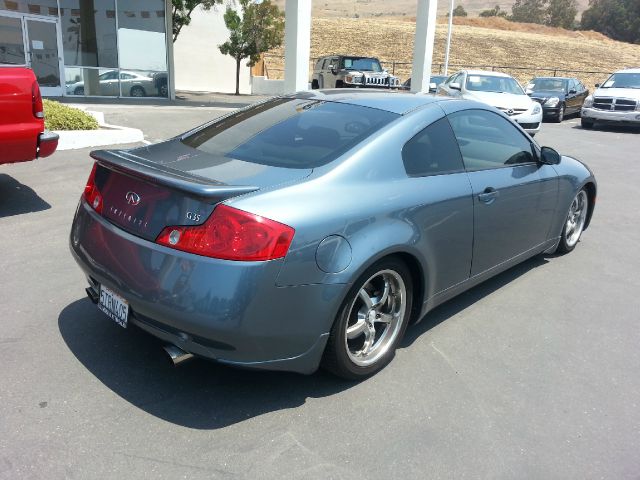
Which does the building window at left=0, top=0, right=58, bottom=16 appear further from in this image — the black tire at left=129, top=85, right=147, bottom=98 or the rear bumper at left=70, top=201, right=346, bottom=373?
the rear bumper at left=70, top=201, right=346, bottom=373

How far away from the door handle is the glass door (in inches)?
656

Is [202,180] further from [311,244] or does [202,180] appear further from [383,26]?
[383,26]

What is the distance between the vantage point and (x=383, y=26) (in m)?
54.9

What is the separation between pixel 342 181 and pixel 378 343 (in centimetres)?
103

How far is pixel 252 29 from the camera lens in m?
27.2

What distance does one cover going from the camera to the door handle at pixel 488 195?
12.6 feet

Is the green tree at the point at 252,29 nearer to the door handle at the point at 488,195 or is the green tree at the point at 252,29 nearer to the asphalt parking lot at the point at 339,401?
the asphalt parking lot at the point at 339,401

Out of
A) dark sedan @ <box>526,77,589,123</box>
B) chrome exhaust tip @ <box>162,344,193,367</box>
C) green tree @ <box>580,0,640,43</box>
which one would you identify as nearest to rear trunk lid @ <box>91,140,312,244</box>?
chrome exhaust tip @ <box>162,344,193,367</box>

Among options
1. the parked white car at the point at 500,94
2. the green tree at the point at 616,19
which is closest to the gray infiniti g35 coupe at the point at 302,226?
the parked white car at the point at 500,94

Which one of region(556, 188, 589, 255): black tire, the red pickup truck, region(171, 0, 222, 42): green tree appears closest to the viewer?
the red pickup truck

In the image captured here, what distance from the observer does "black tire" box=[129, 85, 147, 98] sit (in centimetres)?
1907

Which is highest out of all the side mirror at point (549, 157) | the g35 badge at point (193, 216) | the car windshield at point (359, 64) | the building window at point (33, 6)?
the building window at point (33, 6)

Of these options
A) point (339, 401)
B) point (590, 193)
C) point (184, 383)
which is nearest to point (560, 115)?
point (590, 193)

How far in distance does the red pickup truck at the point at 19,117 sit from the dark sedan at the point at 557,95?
1764 cm
